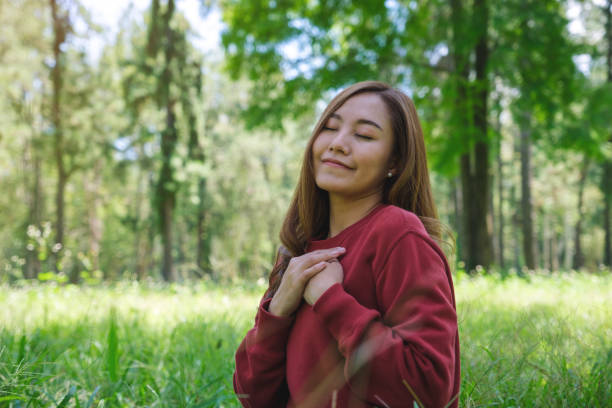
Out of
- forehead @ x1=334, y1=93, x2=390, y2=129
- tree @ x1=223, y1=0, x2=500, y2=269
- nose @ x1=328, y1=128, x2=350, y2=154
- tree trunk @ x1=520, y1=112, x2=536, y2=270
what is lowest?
tree trunk @ x1=520, y1=112, x2=536, y2=270

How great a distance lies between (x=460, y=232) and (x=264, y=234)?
9.57 meters

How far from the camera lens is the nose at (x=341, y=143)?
155cm

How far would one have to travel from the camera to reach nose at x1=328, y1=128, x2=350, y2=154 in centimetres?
155

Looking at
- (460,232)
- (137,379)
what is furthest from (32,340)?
(460,232)

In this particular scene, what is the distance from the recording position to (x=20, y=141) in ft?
63.6

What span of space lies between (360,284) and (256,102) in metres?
8.44

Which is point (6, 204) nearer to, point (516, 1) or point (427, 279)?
point (516, 1)

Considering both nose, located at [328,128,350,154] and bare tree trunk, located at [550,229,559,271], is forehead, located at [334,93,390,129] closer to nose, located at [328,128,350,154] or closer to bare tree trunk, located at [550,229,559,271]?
nose, located at [328,128,350,154]

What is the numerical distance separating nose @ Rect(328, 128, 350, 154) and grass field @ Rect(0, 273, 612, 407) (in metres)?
0.93

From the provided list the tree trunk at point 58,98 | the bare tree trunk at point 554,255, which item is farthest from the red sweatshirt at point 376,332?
the bare tree trunk at point 554,255

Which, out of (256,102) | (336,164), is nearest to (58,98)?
(256,102)

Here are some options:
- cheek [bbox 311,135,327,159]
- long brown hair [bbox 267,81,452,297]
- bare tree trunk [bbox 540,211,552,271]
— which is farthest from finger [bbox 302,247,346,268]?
bare tree trunk [bbox 540,211,552,271]

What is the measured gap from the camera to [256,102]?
30.8ft

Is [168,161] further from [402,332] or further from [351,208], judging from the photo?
[402,332]
